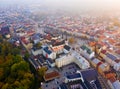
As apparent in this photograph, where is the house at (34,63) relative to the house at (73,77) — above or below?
below

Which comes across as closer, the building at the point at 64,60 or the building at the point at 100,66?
the building at the point at 100,66

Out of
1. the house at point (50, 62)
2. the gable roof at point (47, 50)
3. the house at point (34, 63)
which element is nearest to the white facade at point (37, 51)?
the gable roof at point (47, 50)

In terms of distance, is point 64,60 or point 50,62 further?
point 50,62

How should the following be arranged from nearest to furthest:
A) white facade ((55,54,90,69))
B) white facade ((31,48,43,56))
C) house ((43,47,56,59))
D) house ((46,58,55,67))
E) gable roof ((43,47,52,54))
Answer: white facade ((55,54,90,69)) → house ((46,58,55,67)) → house ((43,47,56,59)) → gable roof ((43,47,52,54)) → white facade ((31,48,43,56))

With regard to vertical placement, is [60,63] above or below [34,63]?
above

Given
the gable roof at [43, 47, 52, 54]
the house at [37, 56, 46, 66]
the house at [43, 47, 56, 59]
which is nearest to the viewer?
the house at [37, 56, 46, 66]

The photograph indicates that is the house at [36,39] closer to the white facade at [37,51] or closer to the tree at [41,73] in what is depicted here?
the white facade at [37,51]

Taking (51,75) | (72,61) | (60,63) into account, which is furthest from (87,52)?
(51,75)

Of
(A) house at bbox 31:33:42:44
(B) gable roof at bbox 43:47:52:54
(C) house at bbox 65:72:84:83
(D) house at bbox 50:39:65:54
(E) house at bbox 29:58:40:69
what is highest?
(C) house at bbox 65:72:84:83

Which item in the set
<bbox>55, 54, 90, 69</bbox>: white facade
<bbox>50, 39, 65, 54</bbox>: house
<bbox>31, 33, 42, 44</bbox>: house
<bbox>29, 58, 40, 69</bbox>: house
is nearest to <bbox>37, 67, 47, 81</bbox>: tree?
<bbox>29, 58, 40, 69</bbox>: house

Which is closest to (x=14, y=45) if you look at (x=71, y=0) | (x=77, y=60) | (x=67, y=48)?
(x=67, y=48)

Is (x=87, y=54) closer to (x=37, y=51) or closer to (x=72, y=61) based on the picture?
(x=72, y=61)

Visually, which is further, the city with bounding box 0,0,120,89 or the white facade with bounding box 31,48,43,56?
the white facade with bounding box 31,48,43,56

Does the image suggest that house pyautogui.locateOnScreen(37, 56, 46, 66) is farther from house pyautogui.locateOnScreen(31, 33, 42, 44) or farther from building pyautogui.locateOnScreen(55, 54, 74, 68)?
house pyautogui.locateOnScreen(31, 33, 42, 44)
